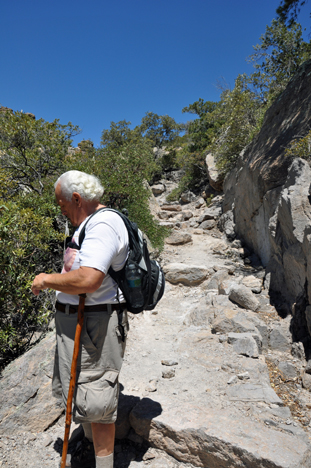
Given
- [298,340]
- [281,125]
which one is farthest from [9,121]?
[298,340]

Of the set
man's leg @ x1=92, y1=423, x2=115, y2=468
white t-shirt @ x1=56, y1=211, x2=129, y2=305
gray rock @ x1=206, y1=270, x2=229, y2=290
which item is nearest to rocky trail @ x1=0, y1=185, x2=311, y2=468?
man's leg @ x1=92, y1=423, x2=115, y2=468

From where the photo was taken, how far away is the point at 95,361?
1770 millimetres

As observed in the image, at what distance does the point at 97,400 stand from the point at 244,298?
11.9 feet

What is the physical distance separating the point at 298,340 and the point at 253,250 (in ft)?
12.8

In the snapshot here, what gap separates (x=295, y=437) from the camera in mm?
1995

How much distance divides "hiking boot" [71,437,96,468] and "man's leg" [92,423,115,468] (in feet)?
1.06

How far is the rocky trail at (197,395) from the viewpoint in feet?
6.72

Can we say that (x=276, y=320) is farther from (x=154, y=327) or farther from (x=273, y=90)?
(x=273, y=90)

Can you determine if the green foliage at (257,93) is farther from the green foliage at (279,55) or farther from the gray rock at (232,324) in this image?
the gray rock at (232,324)

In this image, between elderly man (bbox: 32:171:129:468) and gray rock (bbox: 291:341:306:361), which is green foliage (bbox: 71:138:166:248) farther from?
elderly man (bbox: 32:171:129:468)

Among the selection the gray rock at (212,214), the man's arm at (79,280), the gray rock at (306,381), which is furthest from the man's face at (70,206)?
the gray rock at (212,214)

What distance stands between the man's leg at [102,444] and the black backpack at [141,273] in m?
0.72

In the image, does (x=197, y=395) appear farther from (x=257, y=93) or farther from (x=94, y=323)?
(x=257, y=93)

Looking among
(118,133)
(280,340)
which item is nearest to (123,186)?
(280,340)
